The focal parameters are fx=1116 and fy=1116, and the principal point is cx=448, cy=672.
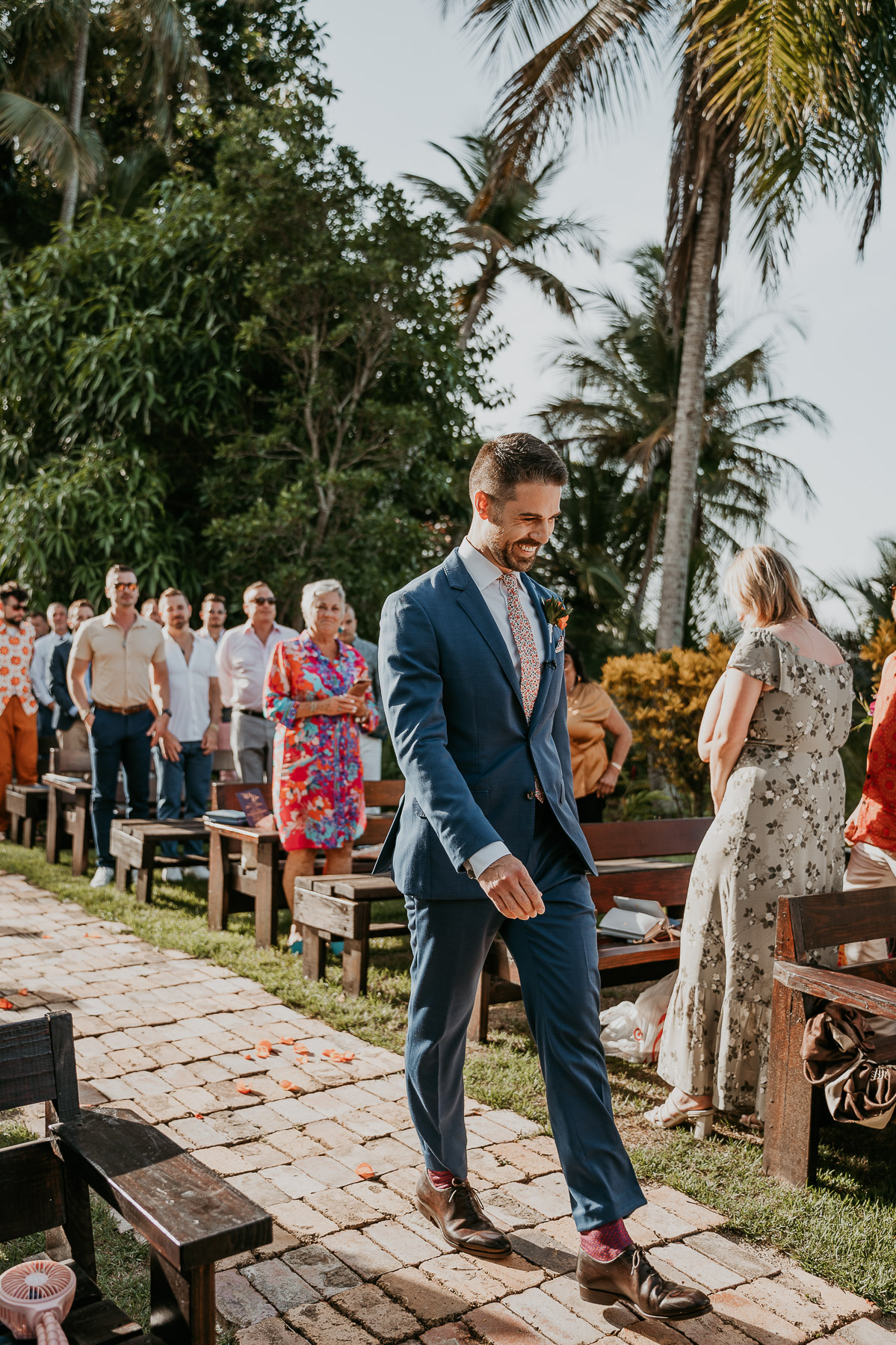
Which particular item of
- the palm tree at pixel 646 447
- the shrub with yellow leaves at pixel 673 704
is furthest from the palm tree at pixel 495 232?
the shrub with yellow leaves at pixel 673 704

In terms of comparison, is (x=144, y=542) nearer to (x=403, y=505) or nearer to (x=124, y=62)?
(x=403, y=505)

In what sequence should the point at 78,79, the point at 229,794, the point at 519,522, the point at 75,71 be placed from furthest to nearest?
the point at 75,71 → the point at 78,79 → the point at 229,794 → the point at 519,522

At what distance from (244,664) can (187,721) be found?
2.92ft

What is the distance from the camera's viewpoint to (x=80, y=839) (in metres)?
8.51

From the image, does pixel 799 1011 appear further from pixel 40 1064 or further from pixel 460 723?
pixel 40 1064

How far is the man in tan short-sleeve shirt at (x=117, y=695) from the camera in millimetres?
8023

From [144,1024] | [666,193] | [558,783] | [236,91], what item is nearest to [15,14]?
[236,91]

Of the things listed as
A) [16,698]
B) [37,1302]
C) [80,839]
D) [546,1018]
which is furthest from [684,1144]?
[16,698]

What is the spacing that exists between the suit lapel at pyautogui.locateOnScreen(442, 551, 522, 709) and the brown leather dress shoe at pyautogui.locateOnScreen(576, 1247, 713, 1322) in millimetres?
1423

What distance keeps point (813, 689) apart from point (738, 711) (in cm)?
29

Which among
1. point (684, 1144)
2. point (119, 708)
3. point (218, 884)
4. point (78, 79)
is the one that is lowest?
point (684, 1144)

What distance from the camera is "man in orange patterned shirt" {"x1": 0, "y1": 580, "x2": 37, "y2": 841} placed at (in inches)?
391

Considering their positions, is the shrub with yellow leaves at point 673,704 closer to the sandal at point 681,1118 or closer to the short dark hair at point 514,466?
the sandal at point 681,1118

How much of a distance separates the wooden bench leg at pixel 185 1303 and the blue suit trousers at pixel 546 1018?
1.20 metres
